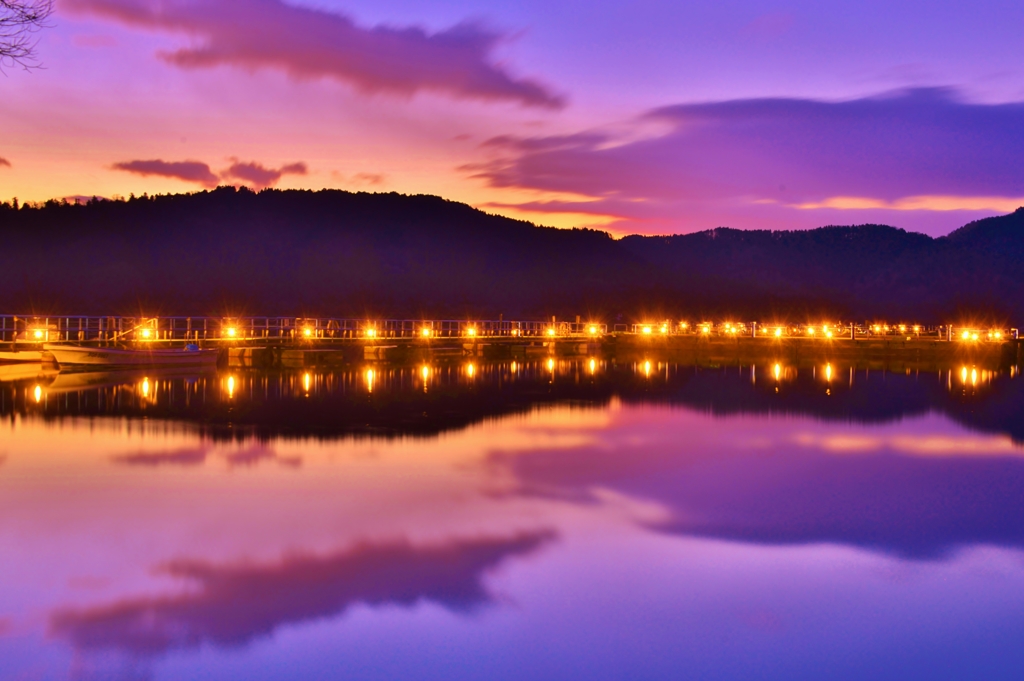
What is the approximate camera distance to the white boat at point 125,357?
36719mm

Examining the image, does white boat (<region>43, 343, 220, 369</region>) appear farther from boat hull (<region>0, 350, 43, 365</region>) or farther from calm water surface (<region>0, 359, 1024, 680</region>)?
calm water surface (<region>0, 359, 1024, 680</region>)

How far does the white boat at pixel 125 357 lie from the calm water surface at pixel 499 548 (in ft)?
42.9

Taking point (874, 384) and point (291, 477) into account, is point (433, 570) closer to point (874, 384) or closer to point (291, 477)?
point (291, 477)

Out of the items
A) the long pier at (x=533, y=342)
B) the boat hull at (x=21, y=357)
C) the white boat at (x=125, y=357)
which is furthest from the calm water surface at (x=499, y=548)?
the long pier at (x=533, y=342)

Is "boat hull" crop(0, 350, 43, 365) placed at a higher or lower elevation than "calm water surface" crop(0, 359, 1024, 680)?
higher

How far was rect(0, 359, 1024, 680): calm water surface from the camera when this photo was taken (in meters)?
8.45

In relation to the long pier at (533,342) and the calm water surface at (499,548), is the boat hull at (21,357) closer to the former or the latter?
the long pier at (533,342)

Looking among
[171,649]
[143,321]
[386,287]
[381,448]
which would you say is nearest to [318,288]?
[386,287]

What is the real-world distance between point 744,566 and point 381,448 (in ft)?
31.2

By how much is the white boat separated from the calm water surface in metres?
13.1

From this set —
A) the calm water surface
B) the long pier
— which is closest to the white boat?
the long pier

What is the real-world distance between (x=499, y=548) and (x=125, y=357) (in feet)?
98.6

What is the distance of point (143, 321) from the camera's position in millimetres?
43781

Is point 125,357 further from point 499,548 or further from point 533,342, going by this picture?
point 499,548
